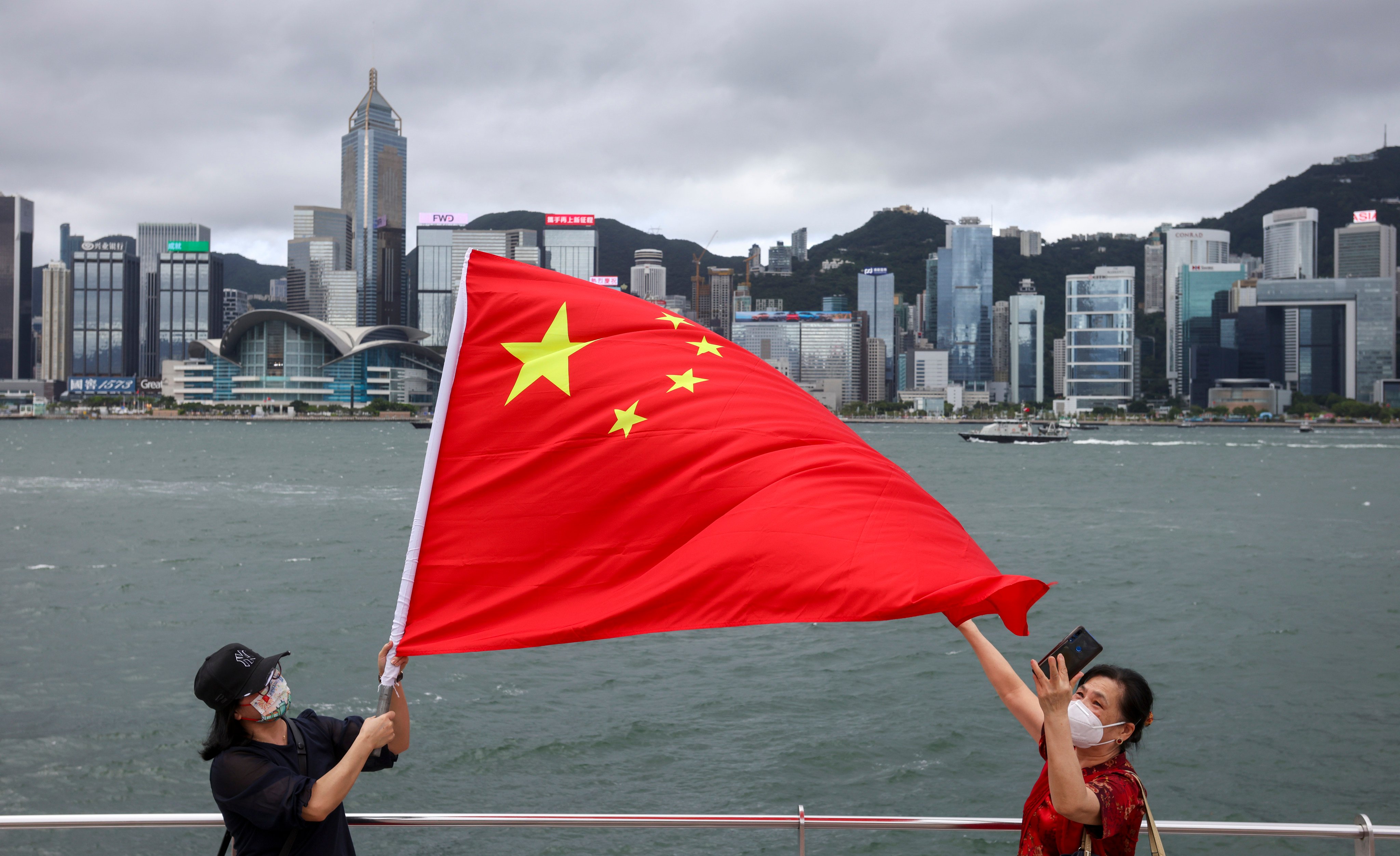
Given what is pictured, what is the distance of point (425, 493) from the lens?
279 cm

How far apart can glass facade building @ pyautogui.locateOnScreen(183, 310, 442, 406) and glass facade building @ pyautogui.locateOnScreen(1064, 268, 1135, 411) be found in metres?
97.4

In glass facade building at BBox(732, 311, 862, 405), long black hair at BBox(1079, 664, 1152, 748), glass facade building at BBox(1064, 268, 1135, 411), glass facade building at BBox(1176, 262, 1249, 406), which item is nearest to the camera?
long black hair at BBox(1079, 664, 1152, 748)

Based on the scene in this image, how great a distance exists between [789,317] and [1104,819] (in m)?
196

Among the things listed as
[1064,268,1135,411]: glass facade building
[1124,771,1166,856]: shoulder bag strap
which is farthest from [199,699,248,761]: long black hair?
[1064,268,1135,411]: glass facade building

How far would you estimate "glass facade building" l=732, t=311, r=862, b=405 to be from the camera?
194 metres

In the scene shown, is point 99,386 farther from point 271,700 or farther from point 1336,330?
point 271,700

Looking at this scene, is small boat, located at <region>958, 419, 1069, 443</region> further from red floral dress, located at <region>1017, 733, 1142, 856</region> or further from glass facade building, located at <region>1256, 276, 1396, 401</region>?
glass facade building, located at <region>1256, 276, 1396, 401</region>


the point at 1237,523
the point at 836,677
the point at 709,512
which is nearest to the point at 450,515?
the point at 709,512

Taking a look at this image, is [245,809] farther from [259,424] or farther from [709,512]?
[259,424]

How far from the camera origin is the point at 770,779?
922 centimetres

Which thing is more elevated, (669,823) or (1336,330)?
(1336,330)

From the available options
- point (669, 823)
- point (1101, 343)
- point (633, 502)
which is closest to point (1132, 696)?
point (669, 823)

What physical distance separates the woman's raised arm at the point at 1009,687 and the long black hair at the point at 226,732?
167cm

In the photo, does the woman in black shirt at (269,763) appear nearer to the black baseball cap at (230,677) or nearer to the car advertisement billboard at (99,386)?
the black baseball cap at (230,677)
